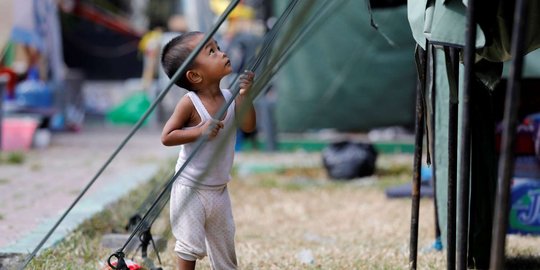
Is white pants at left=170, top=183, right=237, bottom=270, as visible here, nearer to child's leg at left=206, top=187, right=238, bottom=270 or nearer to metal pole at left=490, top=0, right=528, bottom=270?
child's leg at left=206, top=187, right=238, bottom=270

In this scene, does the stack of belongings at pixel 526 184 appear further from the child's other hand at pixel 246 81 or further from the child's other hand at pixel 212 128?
the child's other hand at pixel 212 128

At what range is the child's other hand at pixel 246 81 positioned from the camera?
11.9 feet

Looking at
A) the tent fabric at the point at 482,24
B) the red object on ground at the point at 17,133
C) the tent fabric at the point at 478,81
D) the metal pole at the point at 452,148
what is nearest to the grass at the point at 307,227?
the tent fabric at the point at 478,81

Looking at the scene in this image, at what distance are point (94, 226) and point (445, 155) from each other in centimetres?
210

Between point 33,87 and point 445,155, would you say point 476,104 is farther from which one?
point 33,87

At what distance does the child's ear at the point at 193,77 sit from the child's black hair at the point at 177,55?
0.03 meters

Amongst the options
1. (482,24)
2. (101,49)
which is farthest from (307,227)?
(101,49)

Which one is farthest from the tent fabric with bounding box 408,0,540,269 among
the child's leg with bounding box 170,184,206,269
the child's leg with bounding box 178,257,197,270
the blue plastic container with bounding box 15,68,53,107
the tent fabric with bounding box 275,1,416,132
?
the blue plastic container with bounding box 15,68,53,107

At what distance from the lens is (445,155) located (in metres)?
4.64

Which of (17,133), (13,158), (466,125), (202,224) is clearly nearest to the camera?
(466,125)

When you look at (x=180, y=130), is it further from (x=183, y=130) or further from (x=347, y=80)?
(x=347, y=80)

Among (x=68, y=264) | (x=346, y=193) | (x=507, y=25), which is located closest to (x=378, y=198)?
(x=346, y=193)

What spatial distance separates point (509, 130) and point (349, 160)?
20.3ft

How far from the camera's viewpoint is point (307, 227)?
626cm
